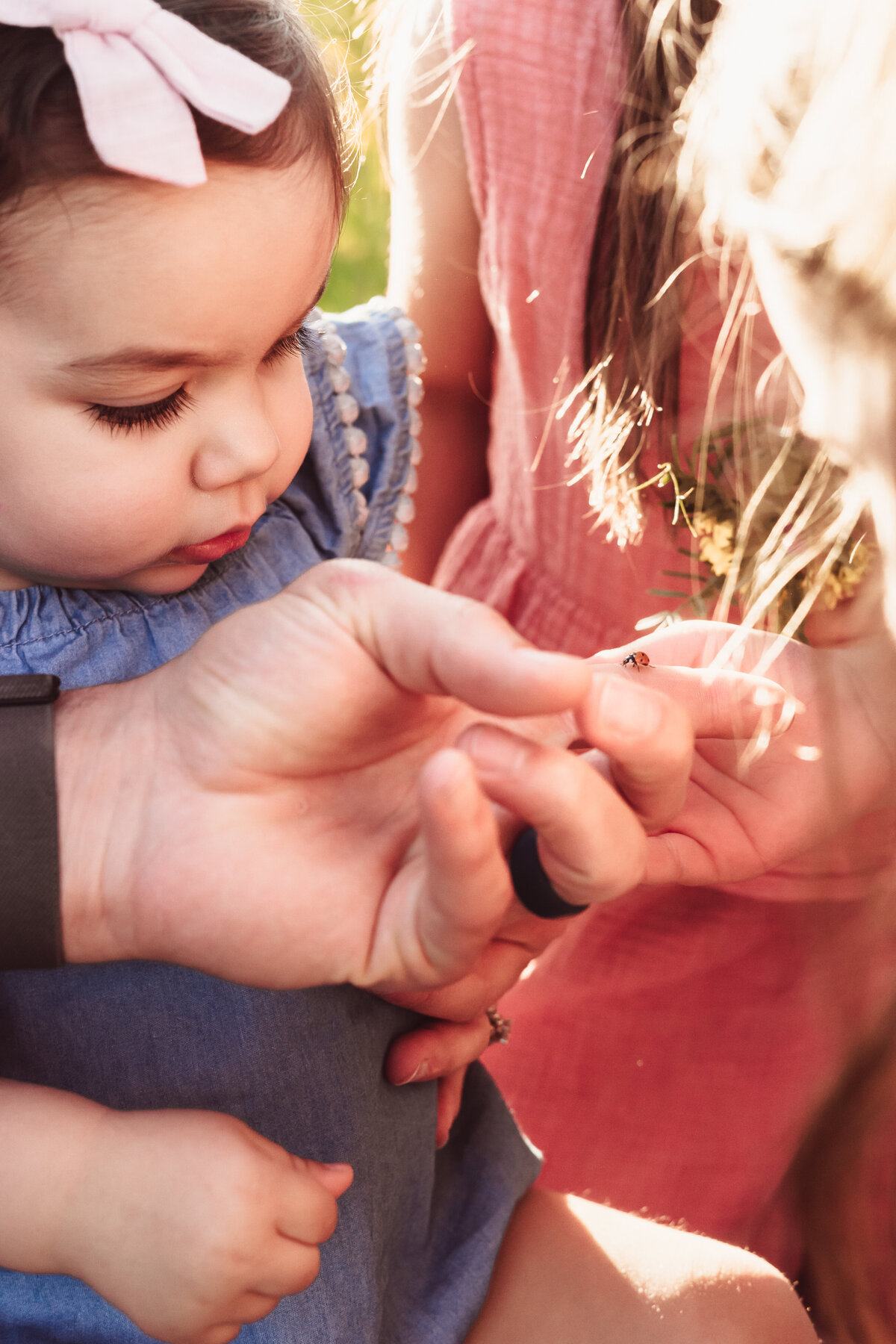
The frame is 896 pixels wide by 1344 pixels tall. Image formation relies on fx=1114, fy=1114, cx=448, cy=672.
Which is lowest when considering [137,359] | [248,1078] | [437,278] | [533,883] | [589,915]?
[589,915]

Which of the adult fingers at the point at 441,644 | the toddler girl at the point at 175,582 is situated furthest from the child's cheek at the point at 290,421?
the adult fingers at the point at 441,644

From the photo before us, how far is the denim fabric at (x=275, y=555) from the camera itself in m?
0.88

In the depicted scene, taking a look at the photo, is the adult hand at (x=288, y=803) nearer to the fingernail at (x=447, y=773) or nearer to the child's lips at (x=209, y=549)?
the fingernail at (x=447, y=773)

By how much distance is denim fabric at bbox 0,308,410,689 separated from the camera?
2.87 feet

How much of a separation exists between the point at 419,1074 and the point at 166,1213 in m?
0.27

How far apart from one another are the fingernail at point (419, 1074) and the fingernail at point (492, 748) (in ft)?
1.45

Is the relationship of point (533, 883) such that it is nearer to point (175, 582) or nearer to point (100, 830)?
point (100, 830)

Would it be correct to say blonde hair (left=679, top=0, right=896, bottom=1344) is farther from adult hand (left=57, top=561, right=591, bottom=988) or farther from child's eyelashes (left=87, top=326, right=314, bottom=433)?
child's eyelashes (left=87, top=326, right=314, bottom=433)

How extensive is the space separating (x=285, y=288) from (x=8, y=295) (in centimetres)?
18

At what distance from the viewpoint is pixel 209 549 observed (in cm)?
88

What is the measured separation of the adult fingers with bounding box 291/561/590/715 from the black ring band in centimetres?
14

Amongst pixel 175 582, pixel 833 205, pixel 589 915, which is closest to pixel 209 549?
pixel 175 582

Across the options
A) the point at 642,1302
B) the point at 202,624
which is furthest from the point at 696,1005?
the point at 202,624

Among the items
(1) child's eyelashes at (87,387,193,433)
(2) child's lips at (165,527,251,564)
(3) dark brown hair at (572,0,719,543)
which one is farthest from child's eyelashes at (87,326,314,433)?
(3) dark brown hair at (572,0,719,543)
